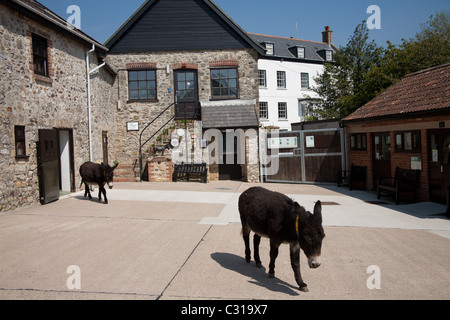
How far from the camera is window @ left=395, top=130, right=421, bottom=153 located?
11345mm

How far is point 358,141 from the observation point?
1522 cm

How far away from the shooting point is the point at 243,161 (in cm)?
1811

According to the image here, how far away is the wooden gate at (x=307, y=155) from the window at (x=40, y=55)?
10.0m

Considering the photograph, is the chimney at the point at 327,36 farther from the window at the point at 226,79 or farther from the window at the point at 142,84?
the window at the point at 142,84

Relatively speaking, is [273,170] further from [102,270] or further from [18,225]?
[102,270]

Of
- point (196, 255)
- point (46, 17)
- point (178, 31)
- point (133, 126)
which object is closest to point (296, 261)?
point (196, 255)

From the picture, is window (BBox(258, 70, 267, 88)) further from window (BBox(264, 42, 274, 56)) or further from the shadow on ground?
the shadow on ground

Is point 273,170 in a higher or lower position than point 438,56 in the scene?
lower

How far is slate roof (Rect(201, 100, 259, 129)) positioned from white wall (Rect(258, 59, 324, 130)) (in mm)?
18027

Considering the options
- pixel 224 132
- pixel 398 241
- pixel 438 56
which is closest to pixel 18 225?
pixel 398 241

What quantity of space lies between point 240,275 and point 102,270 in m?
2.10

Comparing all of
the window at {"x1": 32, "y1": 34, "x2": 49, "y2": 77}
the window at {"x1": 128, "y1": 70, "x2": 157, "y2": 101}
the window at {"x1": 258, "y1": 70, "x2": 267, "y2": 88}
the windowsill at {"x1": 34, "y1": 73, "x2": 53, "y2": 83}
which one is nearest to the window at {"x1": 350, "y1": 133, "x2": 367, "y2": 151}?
the window at {"x1": 128, "y1": 70, "x2": 157, "y2": 101}

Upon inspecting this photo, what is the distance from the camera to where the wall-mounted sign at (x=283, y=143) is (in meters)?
16.9

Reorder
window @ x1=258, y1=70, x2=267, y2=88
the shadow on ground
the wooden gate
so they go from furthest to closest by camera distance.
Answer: window @ x1=258, y1=70, x2=267, y2=88
the wooden gate
the shadow on ground
